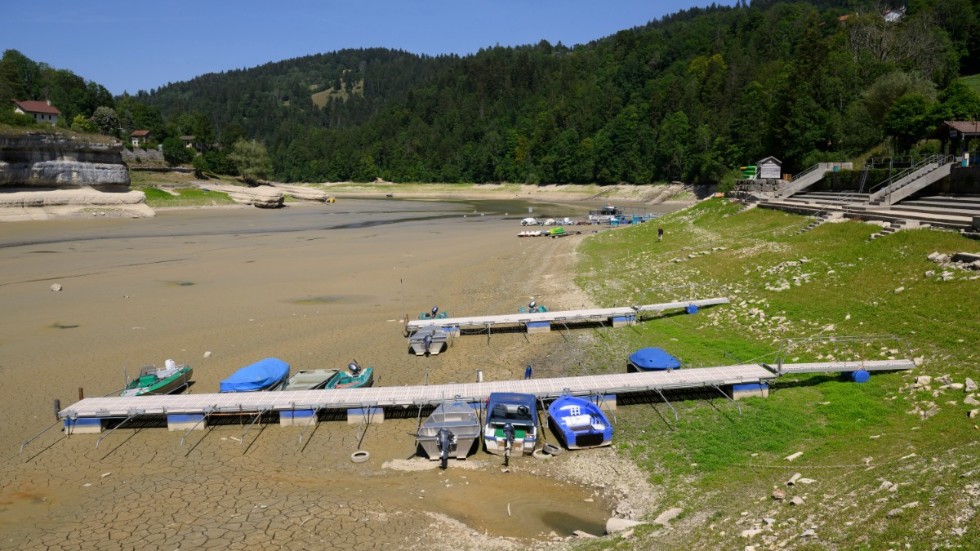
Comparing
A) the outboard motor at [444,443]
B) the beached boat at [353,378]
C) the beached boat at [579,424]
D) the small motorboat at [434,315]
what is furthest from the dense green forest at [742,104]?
the outboard motor at [444,443]

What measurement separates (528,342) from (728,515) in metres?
15.4

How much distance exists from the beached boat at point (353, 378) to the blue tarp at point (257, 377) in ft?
6.44

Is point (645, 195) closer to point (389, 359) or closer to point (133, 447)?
point (389, 359)

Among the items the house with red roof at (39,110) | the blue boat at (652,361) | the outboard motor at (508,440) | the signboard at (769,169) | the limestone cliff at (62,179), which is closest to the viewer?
the outboard motor at (508,440)

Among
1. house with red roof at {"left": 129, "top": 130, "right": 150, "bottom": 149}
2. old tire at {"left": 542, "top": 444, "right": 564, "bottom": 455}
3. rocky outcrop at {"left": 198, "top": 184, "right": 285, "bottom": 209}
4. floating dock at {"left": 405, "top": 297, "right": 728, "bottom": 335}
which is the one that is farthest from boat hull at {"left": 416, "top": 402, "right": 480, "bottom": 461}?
house with red roof at {"left": 129, "top": 130, "right": 150, "bottom": 149}

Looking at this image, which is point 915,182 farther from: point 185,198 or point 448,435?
point 185,198

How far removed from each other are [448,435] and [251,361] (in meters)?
12.2

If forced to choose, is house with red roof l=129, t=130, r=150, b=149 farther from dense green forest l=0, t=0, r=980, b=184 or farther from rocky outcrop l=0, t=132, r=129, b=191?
rocky outcrop l=0, t=132, r=129, b=191

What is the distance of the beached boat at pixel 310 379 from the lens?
19.8 metres

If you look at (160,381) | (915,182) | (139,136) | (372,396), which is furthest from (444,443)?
(139,136)

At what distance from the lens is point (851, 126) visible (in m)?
58.8

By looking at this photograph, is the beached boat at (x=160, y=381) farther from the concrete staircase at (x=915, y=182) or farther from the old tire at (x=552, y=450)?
the concrete staircase at (x=915, y=182)

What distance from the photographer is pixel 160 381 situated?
20062mm

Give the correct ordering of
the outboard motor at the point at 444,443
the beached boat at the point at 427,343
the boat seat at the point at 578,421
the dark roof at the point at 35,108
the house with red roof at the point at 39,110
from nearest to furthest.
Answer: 1. the outboard motor at the point at 444,443
2. the boat seat at the point at 578,421
3. the beached boat at the point at 427,343
4. the house with red roof at the point at 39,110
5. the dark roof at the point at 35,108
